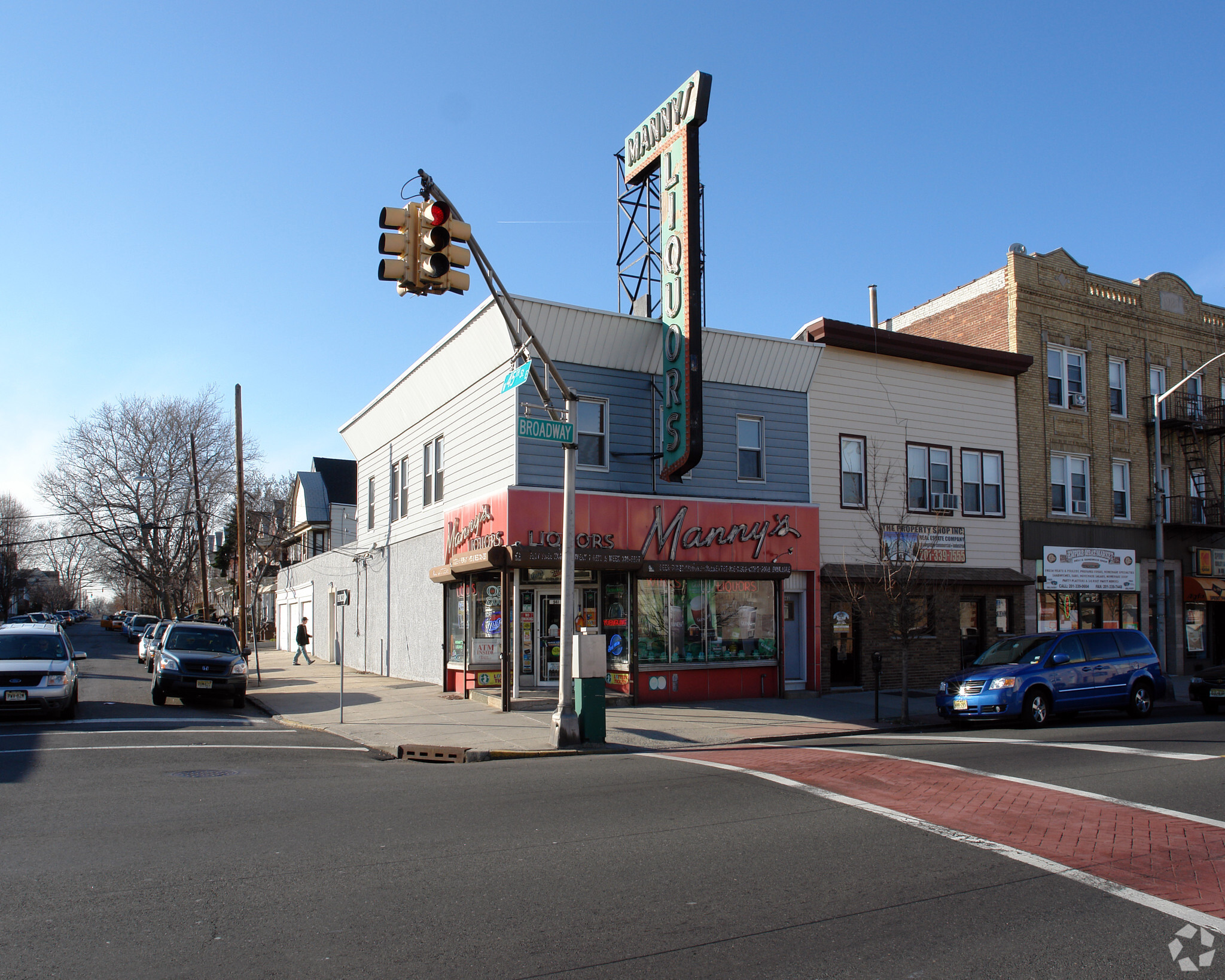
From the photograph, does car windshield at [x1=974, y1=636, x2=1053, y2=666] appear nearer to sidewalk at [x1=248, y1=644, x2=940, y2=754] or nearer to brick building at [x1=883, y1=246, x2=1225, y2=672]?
sidewalk at [x1=248, y1=644, x2=940, y2=754]

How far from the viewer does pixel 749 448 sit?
71.5 ft

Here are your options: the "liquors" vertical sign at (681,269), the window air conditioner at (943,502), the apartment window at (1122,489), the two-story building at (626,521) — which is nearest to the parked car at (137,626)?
the two-story building at (626,521)

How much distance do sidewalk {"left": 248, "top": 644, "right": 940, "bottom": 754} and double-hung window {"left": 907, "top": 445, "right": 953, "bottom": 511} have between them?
205 inches

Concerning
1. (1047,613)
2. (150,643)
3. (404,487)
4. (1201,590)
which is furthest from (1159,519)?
(150,643)

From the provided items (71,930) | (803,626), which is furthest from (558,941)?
(803,626)

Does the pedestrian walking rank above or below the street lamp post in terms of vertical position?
below

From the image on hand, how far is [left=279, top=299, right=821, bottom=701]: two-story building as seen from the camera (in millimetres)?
19094

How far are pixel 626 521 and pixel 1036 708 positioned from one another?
27.5 ft

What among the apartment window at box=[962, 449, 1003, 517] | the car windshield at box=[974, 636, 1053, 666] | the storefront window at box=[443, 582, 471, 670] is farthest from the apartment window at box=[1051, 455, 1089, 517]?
the storefront window at box=[443, 582, 471, 670]

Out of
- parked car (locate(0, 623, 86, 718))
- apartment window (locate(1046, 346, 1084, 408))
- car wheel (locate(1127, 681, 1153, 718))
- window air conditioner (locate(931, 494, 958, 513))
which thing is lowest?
car wheel (locate(1127, 681, 1153, 718))

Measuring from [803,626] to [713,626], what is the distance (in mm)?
2674

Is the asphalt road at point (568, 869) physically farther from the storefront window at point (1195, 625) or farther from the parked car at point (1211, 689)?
the storefront window at point (1195, 625)

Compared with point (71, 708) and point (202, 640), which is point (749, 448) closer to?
point (202, 640)

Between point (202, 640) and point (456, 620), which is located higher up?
point (456, 620)
